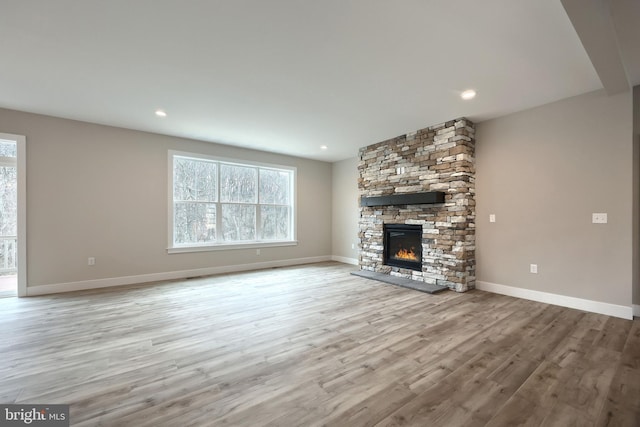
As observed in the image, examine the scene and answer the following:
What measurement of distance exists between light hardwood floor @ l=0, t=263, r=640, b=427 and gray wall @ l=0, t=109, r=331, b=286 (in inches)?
32.9

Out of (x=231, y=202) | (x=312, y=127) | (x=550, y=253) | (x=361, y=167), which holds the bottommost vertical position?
(x=550, y=253)

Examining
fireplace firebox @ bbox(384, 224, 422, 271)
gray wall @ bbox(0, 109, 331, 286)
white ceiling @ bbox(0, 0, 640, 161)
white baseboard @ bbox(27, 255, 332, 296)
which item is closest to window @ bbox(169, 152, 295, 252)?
gray wall @ bbox(0, 109, 331, 286)

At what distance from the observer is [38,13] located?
2.09 metres

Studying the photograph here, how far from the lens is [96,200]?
4.59m

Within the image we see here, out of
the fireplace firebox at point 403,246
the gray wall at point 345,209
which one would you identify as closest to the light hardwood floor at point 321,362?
the fireplace firebox at point 403,246

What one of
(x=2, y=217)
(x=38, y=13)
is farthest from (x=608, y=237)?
(x=2, y=217)

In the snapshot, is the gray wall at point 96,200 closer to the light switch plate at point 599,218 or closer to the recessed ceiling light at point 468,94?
the recessed ceiling light at point 468,94

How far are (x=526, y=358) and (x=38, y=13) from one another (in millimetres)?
4679

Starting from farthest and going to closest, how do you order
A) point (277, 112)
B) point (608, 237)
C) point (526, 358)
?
point (277, 112) < point (608, 237) < point (526, 358)

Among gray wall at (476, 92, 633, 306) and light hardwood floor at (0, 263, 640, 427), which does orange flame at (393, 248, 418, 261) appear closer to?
gray wall at (476, 92, 633, 306)

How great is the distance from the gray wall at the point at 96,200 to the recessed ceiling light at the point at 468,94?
4.51 m

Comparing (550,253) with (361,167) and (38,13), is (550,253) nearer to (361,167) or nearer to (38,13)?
(361,167)

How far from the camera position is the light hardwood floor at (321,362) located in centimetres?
167

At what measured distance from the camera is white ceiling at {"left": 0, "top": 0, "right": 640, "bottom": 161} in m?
2.07
